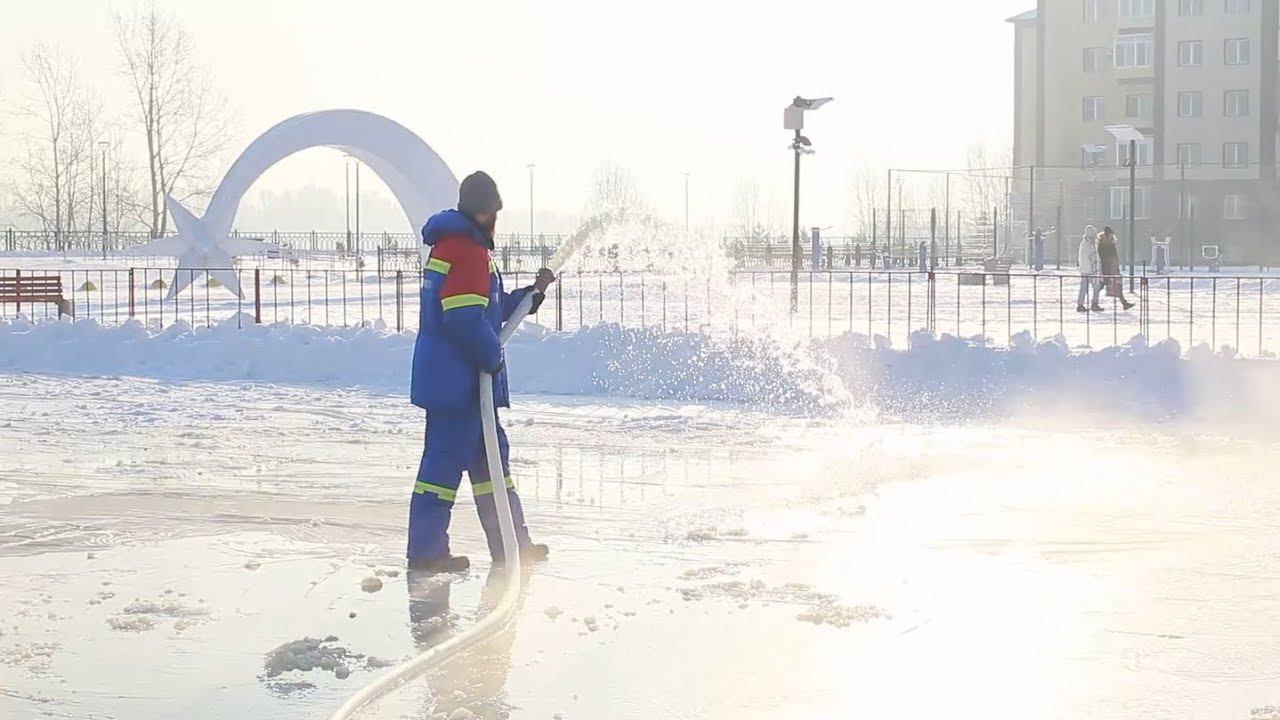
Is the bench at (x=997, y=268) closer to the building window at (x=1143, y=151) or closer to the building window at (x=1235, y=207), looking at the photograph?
the building window at (x=1143, y=151)

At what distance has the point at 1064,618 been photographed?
6367 mm

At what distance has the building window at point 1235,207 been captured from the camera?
61.9m

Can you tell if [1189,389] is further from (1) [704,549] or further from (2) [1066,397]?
(1) [704,549]

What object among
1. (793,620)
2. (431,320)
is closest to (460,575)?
(431,320)

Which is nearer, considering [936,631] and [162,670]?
[162,670]

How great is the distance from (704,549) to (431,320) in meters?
1.83

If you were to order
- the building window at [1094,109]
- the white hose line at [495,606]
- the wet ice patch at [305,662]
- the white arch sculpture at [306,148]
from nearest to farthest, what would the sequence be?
the white hose line at [495,606] < the wet ice patch at [305,662] < the white arch sculpture at [306,148] < the building window at [1094,109]

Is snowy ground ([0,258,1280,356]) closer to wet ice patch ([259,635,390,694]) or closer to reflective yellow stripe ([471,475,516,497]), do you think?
reflective yellow stripe ([471,475,516,497])

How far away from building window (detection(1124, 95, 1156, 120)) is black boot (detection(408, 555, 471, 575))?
6158 centimetres

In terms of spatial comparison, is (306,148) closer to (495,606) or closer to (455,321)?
(455,321)

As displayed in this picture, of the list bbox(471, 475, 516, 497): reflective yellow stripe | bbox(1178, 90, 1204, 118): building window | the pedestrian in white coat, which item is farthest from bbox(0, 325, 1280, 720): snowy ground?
bbox(1178, 90, 1204, 118): building window

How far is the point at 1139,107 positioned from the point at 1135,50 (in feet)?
7.60

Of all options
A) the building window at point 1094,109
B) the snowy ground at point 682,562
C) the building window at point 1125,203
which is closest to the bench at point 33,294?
the snowy ground at point 682,562

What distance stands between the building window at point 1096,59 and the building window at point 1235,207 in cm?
770
